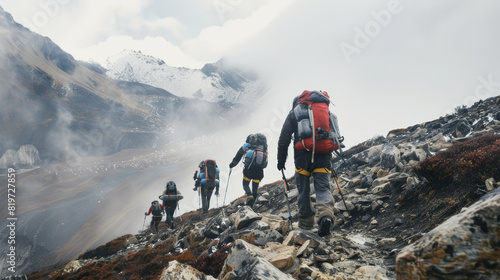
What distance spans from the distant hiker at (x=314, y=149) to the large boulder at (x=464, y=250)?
2534mm

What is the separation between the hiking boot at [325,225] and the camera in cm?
414

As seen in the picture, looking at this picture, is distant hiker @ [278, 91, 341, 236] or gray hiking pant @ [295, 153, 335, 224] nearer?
distant hiker @ [278, 91, 341, 236]

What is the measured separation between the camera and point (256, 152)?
10430mm

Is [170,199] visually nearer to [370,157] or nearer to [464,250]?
[370,157]

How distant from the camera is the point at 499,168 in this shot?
3.80m

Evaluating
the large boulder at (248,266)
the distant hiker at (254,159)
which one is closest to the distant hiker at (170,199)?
the distant hiker at (254,159)

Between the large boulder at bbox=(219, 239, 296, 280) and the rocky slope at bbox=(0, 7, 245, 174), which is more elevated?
the rocky slope at bbox=(0, 7, 245, 174)

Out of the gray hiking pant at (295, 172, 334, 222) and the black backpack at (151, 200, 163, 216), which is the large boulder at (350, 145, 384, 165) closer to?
Answer: the gray hiking pant at (295, 172, 334, 222)

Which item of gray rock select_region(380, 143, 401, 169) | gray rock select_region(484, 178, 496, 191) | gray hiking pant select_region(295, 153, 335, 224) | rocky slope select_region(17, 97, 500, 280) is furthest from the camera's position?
gray rock select_region(380, 143, 401, 169)

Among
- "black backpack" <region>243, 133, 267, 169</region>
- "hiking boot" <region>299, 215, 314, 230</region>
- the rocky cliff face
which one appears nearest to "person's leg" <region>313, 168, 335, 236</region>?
"hiking boot" <region>299, 215, 314, 230</region>

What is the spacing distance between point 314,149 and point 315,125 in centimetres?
47

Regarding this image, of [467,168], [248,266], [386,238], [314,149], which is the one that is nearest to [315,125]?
[314,149]

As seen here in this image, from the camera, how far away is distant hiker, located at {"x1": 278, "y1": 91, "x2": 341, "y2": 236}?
436 cm

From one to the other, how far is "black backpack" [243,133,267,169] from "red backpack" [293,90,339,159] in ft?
18.6
